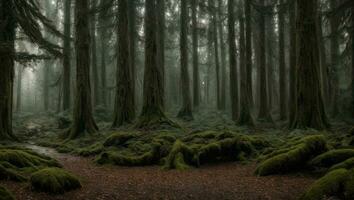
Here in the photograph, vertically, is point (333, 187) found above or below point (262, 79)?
below

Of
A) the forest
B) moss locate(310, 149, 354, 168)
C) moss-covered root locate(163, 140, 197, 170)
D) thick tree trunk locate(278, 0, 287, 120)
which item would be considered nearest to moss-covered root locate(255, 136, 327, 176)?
the forest

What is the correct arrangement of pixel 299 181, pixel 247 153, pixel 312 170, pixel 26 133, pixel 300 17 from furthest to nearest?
pixel 26 133 → pixel 300 17 → pixel 247 153 → pixel 312 170 → pixel 299 181

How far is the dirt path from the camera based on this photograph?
6.49 meters

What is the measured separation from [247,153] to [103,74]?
2082cm

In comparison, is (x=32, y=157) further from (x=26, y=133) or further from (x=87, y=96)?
(x=26, y=133)

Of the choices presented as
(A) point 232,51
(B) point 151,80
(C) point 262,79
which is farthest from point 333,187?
(C) point 262,79

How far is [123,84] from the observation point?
16.6 metres

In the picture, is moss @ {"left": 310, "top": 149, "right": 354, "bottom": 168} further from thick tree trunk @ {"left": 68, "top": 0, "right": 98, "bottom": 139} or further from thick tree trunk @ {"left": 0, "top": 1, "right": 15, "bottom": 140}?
thick tree trunk @ {"left": 0, "top": 1, "right": 15, "bottom": 140}

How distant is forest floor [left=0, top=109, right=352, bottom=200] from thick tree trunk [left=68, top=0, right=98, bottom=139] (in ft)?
15.2

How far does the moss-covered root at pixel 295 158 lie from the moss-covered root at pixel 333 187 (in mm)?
2377

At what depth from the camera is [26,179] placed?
6.75m

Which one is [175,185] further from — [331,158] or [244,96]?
[244,96]

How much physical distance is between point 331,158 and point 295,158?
81 cm

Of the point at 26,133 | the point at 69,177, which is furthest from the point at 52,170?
the point at 26,133
